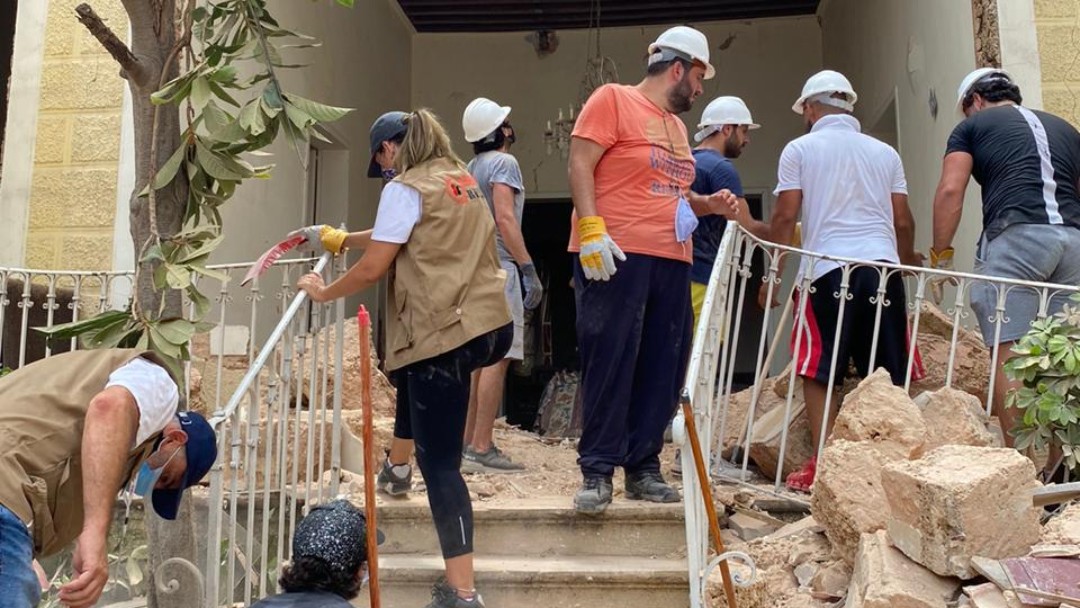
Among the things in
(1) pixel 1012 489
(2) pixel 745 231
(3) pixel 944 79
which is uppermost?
(3) pixel 944 79

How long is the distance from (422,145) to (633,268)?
90 centimetres

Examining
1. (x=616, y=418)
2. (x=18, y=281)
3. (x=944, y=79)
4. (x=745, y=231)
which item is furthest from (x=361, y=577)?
(x=944, y=79)

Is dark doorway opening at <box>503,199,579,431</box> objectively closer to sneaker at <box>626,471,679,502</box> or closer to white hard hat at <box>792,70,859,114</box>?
white hard hat at <box>792,70,859,114</box>

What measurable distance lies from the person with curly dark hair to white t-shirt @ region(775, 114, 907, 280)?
2485 millimetres

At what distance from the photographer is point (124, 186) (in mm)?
5695

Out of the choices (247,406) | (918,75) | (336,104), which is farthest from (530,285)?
(336,104)

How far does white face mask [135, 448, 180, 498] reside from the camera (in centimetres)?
238

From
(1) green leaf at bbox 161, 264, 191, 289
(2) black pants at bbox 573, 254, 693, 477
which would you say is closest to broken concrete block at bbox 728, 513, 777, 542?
(2) black pants at bbox 573, 254, 693, 477

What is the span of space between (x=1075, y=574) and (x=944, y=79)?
13.2ft

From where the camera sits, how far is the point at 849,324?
4078 mm

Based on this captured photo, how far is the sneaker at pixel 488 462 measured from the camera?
455 centimetres

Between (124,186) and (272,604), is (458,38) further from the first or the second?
(272,604)

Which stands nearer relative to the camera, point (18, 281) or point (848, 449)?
point (848, 449)

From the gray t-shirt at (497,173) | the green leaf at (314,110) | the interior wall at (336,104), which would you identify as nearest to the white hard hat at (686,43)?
the gray t-shirt at (497,173)
